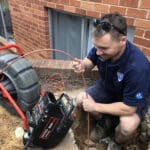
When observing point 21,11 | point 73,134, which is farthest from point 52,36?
point 73,134

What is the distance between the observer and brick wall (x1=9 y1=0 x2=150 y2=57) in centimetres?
247

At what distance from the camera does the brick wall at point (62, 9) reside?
247 cm

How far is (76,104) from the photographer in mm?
2564

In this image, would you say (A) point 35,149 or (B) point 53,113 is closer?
(B) point 53,113

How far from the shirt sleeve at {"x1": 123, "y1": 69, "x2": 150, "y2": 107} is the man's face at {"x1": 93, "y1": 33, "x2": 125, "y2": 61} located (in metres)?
0.21

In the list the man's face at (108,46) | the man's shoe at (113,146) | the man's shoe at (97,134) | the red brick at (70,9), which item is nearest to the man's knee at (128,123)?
the man's shoe at (113,146)

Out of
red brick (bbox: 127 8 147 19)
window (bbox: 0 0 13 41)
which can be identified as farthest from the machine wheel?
window (bbox: 0 0 13 41)

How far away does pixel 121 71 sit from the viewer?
198cm

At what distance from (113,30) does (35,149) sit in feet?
4.34

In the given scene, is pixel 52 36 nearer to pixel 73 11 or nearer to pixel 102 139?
pixel 73 11

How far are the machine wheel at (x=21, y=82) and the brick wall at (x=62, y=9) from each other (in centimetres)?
117

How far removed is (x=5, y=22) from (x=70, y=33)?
2913 mm

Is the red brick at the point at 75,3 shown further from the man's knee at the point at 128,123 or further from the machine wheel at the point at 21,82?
the man's knee at the point at 128,123

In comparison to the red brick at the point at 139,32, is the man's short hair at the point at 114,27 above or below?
above
